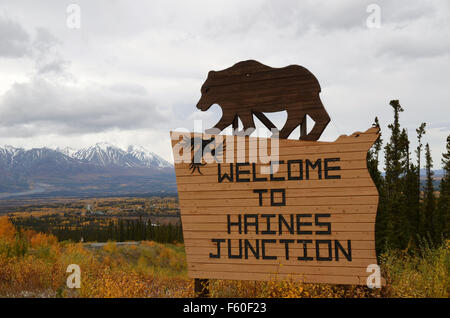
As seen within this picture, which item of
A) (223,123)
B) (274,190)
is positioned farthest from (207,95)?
(274,190)

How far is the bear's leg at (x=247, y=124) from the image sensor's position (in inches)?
292

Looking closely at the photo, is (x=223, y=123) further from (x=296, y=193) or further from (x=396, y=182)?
(x=396, y=182)

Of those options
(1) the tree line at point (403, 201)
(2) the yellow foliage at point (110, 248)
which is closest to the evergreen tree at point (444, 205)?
(1) the tree line at point (403, 201)

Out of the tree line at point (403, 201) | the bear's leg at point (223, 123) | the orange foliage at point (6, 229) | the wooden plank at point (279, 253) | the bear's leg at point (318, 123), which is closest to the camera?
the wooden plank at point (279, 253)

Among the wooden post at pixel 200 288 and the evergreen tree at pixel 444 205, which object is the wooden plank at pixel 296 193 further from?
the evergreen tree at pixel 444 205

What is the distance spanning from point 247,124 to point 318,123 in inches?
57.1

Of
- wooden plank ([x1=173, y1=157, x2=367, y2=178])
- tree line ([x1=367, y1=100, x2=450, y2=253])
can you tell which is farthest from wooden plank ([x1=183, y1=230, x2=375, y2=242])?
tree line ([x1=367, y1=100, x2=450, y2=253])

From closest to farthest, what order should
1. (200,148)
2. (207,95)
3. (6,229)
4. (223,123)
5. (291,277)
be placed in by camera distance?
(291,277)
(200,148)
(223,123)
(207,95)
(6,229)

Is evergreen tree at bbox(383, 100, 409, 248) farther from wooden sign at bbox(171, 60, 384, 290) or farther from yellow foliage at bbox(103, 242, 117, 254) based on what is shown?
wooden sign at bbox(171, 60, 384, 290)

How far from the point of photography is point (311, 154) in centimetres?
688

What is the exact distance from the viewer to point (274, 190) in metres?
6.96

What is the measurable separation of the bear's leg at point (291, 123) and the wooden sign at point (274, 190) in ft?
0.07
